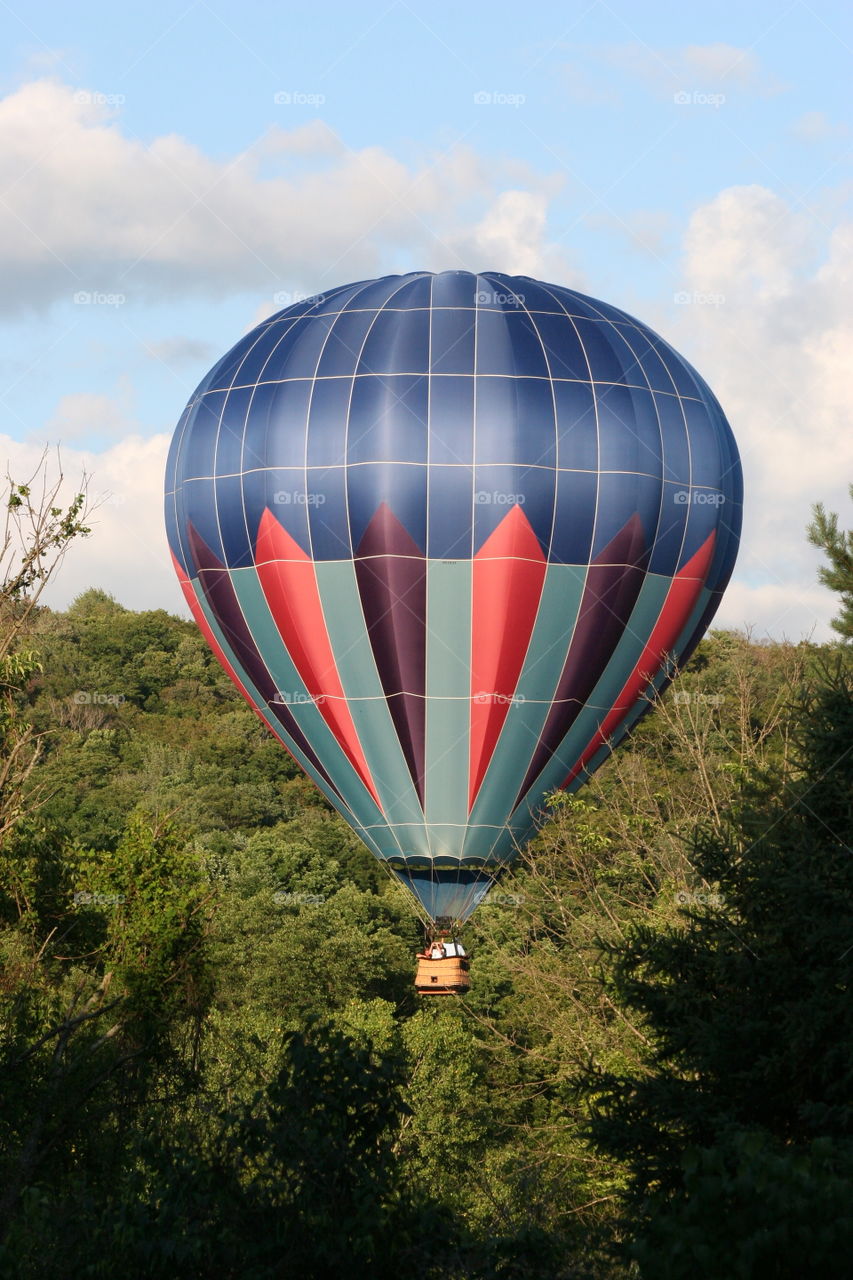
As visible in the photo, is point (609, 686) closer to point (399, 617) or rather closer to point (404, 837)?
point (399, 617)

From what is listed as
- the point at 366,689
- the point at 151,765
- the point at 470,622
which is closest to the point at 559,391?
the point at 470,622

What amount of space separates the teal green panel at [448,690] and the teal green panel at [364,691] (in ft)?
1.39

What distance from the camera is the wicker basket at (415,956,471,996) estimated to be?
2381 cm

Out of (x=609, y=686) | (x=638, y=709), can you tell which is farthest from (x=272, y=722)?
(x=638, y=709)

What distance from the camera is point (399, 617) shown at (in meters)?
23.2

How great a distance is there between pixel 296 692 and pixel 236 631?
1387 mm

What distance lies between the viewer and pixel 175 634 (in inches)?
2813

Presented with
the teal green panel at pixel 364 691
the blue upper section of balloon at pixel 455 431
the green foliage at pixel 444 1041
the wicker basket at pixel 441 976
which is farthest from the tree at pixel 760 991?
the wicker basket at pixel 441 976

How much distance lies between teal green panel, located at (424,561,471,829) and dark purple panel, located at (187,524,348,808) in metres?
1.88

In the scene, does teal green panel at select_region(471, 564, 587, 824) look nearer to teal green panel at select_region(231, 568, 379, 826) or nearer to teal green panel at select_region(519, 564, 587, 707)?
teal green panel at select_region(519, 564, 587, 707)

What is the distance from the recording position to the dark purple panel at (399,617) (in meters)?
22.8

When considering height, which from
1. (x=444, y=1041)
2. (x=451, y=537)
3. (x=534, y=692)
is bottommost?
(x=444, y=1041)

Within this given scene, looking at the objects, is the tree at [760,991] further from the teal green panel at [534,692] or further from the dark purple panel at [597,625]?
the dark purple panel at [597,625]

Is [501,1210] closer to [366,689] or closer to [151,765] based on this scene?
[366,689]
